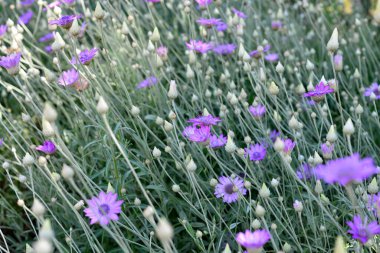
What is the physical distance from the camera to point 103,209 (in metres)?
1.80

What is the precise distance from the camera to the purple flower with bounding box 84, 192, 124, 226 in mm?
1714

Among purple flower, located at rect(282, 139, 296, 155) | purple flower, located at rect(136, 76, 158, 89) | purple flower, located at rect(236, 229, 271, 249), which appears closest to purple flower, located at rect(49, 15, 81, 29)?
purple flower, located at rect(136, 76, 158, 89)

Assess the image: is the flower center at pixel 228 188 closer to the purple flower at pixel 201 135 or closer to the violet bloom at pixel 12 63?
the purple flower at pixel 201 135

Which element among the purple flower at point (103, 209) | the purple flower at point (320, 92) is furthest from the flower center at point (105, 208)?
the purple flower at point (320, 92)

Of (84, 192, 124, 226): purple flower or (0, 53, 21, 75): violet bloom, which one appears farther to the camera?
(0, 53, 21, 75): violet bloom

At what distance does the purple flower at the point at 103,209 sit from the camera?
5.62 feet

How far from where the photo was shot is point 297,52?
3.61 metres

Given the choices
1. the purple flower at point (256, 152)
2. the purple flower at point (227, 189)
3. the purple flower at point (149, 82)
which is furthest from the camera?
the purple flower at point (149, 82)

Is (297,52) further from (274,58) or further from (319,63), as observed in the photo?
(274,58)

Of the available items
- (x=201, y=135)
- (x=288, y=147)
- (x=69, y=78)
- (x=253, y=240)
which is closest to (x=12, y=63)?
(x=69, y=78)

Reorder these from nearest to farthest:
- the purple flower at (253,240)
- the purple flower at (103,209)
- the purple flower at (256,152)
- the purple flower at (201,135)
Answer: the purple flower at (253,240)
the purple flower at (103,209)
the purple flower at (201,135)
the purple flower at (256,152)

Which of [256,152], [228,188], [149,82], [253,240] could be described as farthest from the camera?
[149,82]

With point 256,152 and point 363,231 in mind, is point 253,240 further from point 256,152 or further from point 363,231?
point 256,152

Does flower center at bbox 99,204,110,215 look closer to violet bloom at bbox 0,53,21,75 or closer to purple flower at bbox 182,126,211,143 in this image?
purple flower at bbox 182,126,211,143
